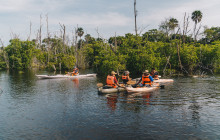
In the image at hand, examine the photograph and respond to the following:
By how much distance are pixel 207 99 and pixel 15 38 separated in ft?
203

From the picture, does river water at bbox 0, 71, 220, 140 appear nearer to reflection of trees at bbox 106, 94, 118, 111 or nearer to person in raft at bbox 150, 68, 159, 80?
reflection of trees at bbox 106, 94, 118, 111

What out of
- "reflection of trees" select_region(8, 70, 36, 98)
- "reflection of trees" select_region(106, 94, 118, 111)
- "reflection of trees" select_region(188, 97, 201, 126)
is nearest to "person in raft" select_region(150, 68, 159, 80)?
"reflection of trees" select_region(106, 94, 118, 111)

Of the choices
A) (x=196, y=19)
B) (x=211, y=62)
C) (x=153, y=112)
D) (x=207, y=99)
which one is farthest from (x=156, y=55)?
(x=196, y=19)

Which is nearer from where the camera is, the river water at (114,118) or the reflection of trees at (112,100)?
the river water at (114,118)

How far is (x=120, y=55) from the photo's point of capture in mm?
32781

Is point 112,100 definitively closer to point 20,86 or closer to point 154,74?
point 154,74

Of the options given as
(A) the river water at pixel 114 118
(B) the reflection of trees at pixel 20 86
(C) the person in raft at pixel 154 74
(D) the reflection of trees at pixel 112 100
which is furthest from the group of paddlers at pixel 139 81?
(B) the reflection of trees at pixel 20 86

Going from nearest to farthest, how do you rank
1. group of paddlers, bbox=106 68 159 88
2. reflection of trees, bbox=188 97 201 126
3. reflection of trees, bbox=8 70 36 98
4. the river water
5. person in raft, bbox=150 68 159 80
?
the river water
reflection of trees, bbox=188 97 201 126
group of paddlers, bbox=106 68 159 88
reflection of trees, bbox=8 70 36 98
person in raft, bbox=150 68 159 80

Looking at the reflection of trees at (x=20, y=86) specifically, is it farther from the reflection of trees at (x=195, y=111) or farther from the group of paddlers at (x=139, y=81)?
the reflection of trees at (x=195, y=111)

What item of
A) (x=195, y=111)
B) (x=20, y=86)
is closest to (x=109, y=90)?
(x=195, y=111)

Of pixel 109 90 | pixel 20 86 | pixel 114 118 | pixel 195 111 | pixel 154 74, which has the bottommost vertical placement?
pixel 114 118

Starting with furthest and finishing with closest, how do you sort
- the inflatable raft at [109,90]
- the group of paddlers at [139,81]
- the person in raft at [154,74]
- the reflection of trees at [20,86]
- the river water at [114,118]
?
the person in raft at [154,74] < the reflection of trees at [20,86] < the group of paddlers at [139,81] < the inflatable raft at [109,90] < the river water at [114,118]

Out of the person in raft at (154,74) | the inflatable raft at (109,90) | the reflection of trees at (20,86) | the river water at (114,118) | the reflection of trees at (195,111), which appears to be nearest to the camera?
the river water at (114,118)

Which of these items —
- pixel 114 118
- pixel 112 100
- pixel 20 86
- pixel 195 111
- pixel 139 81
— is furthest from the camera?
pixel 20 86
